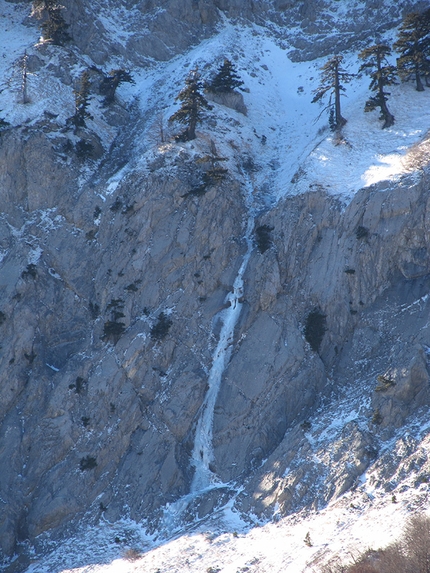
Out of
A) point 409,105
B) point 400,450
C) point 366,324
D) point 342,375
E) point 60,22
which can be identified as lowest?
point 400,450

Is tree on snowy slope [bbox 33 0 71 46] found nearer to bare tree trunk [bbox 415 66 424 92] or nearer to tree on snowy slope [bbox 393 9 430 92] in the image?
tree on snowy slope [bbox 393 9 430 92]

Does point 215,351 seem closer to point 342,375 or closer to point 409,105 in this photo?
point 342,375

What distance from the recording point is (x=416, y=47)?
47.8m

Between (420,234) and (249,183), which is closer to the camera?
(420,234)

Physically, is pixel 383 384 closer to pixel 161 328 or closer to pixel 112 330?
pixel 161 328

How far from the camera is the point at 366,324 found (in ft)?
127

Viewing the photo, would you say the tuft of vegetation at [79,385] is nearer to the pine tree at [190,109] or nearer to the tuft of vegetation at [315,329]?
the tuft of vegetation at [315,329]

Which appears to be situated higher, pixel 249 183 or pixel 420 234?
pixel 249 183

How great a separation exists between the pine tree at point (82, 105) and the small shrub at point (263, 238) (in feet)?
66.4

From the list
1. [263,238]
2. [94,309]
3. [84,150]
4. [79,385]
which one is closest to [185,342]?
[94,309]

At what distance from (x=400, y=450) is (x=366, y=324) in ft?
32.6

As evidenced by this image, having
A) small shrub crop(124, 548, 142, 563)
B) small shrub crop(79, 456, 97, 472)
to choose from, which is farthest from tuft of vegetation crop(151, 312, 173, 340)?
small shrub crop(124, 548, 142, 563)

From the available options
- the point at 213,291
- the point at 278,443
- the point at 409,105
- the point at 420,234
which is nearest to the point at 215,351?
the point at 213,291

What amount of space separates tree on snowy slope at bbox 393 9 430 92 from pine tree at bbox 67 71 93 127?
2843 centimetres
